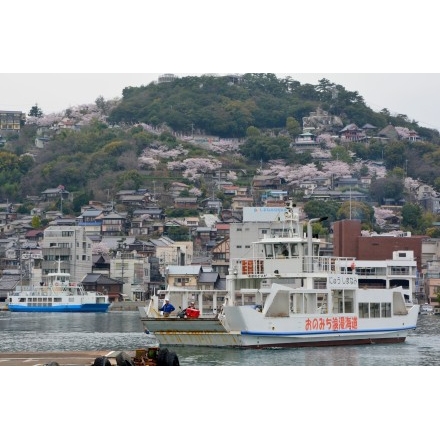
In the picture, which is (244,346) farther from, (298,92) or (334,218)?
(298,92)

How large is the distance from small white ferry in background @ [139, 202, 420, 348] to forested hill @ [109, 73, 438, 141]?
118 meters

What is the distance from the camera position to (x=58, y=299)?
98.6 m

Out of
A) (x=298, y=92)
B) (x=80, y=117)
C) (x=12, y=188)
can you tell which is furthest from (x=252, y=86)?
(x=12, y=188)

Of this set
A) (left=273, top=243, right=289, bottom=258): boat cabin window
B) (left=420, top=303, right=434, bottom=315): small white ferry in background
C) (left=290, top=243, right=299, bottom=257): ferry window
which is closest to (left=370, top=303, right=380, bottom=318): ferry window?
(left=290, top=243, right=299, bottom=257): ferry window

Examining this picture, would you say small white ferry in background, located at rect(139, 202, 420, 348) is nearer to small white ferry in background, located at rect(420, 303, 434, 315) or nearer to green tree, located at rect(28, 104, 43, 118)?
small white ferry in background, located at rect(420, 303, 434, 315)

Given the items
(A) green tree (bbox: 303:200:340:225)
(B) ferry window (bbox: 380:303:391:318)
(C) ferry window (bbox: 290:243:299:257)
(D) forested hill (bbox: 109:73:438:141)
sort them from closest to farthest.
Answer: (C) ferry window (bbox: 290:243:299:257), (B) ferry window (bbox: 380:303:391:318), (A) green tree (bbox: 303:200:340:225), (D) forested hill (bbox: 109:73:438:141)

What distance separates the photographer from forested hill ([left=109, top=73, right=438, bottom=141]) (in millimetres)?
164875

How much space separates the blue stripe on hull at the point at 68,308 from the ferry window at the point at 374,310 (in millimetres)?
Answer: 53358

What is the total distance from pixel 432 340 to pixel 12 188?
104 m

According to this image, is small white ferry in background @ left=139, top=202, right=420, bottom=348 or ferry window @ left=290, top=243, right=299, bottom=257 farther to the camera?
ferry window @ left=290, top=243, right=299, bottom=257

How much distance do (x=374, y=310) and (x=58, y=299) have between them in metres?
57.1

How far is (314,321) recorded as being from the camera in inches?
1624

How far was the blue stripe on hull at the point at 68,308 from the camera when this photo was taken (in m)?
96.0

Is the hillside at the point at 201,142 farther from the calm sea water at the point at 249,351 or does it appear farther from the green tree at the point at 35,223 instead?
the calm sea water at the point at 249,351
